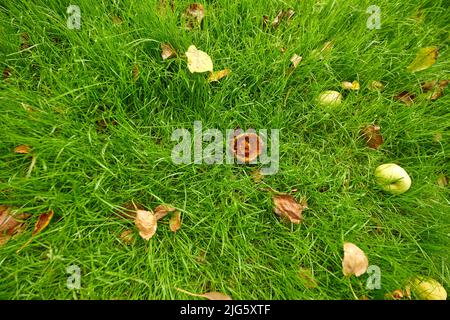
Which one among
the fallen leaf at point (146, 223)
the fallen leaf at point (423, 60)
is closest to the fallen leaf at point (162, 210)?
the fallen leaf at point (146, 223)

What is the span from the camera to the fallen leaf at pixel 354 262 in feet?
4.62

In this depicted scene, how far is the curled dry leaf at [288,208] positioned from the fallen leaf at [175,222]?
42 centimetres

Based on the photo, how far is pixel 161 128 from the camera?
5.30ft

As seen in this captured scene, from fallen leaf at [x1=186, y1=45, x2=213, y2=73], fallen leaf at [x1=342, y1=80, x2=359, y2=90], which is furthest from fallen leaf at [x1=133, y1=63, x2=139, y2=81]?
fallen leaf at [x1=342, y1=80, x2=359, y2=90]

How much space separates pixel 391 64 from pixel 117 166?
1.54 meters

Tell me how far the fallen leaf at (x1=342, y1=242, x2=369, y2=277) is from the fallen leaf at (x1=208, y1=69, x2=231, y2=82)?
98 centimetres

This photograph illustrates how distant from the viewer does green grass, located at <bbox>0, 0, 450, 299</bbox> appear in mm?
1384

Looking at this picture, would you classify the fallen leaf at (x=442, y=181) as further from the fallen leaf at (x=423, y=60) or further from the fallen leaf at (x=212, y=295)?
the fallen leaf at (x=212, y=295)

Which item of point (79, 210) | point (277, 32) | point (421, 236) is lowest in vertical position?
point (421, 236)

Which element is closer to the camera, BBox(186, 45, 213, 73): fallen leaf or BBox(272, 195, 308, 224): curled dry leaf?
BBox(272, 195, 308, 224): curled dry leaf

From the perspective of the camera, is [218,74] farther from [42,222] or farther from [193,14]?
[42,222]

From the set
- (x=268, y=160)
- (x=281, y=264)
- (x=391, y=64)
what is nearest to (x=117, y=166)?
(x=268, y=160)

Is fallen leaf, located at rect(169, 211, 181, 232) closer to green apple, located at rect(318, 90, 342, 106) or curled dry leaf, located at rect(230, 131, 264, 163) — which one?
curled dry leaf, located at rect(230, 131, 264, 163)
